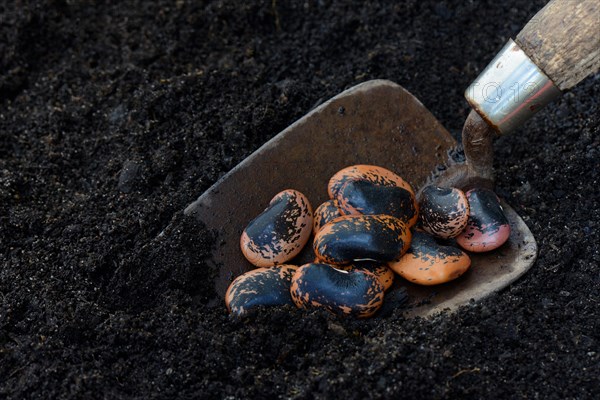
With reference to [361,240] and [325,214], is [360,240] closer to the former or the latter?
[361,240]

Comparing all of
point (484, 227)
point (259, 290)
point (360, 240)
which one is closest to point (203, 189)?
point (259, 290)

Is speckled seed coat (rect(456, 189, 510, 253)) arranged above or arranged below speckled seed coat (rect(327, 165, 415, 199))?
below

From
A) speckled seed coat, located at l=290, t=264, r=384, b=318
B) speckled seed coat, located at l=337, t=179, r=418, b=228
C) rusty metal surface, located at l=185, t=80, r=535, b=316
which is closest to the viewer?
speckled seed coat, located at l=290, t=264, r=384, b=318

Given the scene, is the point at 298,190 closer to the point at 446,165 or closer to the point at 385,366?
the point at 446,165

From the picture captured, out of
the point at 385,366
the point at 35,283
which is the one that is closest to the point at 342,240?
Result: the point at 385,366

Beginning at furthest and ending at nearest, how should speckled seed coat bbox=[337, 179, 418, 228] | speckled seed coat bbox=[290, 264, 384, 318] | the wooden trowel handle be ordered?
1. speckled seed coat bbox=[337, 179, 418, 228]
2. speckled seed coat bbox=[290, 264, 384, 318]
3. the wooden trowel handle

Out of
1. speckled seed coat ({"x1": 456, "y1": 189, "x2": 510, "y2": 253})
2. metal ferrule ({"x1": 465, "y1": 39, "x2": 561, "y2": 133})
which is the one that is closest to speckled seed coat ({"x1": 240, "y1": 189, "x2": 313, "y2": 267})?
speckled seed coat ({"x1": 456, "y1": 189, "x2": 510, "y2": 253})

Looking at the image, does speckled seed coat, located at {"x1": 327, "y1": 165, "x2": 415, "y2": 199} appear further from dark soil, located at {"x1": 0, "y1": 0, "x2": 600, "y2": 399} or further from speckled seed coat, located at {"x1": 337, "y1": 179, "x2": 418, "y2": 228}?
dark soil, located at {"x1": 0, "y1": 0, "x2": 600, "y2": 399}

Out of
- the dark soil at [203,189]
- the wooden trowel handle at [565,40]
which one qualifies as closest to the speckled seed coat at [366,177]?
the dark soil at [203,189]
